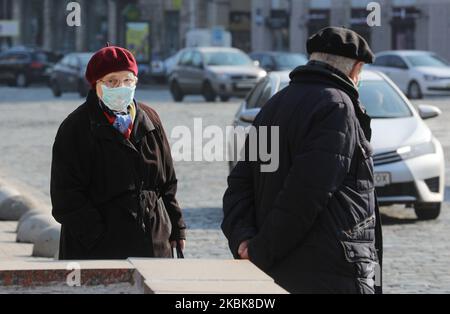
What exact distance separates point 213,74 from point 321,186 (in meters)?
35.5

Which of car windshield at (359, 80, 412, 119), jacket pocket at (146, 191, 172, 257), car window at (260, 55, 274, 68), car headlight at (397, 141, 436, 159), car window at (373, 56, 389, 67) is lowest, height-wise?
car window at (260, 55, 274, 68)

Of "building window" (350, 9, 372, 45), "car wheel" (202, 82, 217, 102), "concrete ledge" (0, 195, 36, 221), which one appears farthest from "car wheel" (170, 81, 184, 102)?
"concrete ledge" (0, 195, 36, 221)

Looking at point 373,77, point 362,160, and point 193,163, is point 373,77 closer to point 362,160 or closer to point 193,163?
point 193,163

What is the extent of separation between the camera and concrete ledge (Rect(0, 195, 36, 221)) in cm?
1443

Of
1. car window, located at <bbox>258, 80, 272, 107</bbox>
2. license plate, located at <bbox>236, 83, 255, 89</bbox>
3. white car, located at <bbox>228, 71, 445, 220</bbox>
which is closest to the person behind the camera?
white car, located at <bbox>228, 71, 445, 220</bbox>

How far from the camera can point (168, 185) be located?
667 centimetres

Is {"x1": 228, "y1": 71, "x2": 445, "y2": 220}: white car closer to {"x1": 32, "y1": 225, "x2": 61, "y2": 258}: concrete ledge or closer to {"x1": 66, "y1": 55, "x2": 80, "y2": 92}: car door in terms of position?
{"x1": 32, "y1": 225, "x2": 61, "y2": 258}: concrete ledge

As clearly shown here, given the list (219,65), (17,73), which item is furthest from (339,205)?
(17,73)

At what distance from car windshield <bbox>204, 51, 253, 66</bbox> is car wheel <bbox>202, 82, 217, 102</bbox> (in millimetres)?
714

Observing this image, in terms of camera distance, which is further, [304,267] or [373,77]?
[373,77]

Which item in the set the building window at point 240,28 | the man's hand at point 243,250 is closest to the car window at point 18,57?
the building window at point 240,28

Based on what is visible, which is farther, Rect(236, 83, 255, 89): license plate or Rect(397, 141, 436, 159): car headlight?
Rect(236, 83, 255, 89): license plate
